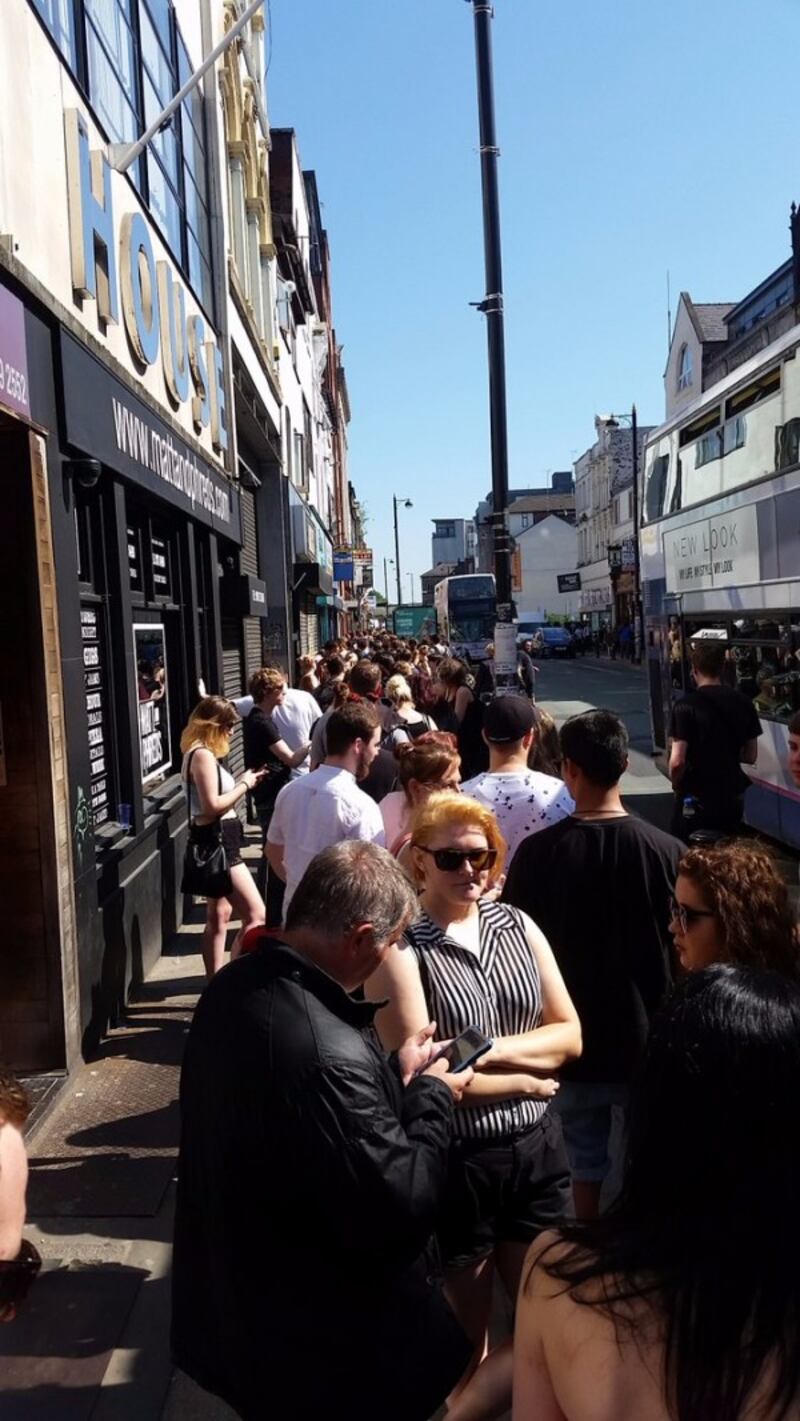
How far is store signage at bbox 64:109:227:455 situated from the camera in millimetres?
6289

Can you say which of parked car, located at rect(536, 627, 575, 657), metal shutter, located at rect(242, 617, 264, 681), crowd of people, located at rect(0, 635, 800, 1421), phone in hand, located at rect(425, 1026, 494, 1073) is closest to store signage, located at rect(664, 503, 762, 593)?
metal shutter, located at rect(242, 617, 264, 681)

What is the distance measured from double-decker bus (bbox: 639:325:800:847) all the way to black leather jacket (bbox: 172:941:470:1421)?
8011mm

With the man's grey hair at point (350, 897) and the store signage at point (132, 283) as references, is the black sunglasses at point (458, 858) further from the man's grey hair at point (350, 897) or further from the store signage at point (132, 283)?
the store signage at point (132, 283)

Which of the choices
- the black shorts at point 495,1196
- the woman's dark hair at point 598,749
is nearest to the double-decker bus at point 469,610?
the woman's dark hair at point 598,749

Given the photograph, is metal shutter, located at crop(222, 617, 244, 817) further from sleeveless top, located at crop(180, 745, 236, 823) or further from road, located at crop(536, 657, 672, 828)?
sleeveless top, located at crop(180, 745, 236, 823)

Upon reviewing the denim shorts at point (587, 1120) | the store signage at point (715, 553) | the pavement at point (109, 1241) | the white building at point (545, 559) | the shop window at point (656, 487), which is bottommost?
the pavement at point (109, 1241)

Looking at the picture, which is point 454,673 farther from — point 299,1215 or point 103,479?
point 299,1215

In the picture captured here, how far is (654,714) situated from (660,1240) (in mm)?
13784

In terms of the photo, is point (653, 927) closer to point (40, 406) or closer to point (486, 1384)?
point (486, 1384)

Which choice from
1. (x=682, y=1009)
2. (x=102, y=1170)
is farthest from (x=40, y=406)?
(x=682, y=1009)

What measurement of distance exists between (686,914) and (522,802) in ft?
4.65

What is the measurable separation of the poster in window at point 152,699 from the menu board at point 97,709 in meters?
0.94

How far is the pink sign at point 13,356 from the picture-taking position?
15.7ft

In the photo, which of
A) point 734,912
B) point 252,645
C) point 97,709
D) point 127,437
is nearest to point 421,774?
point 734,912
